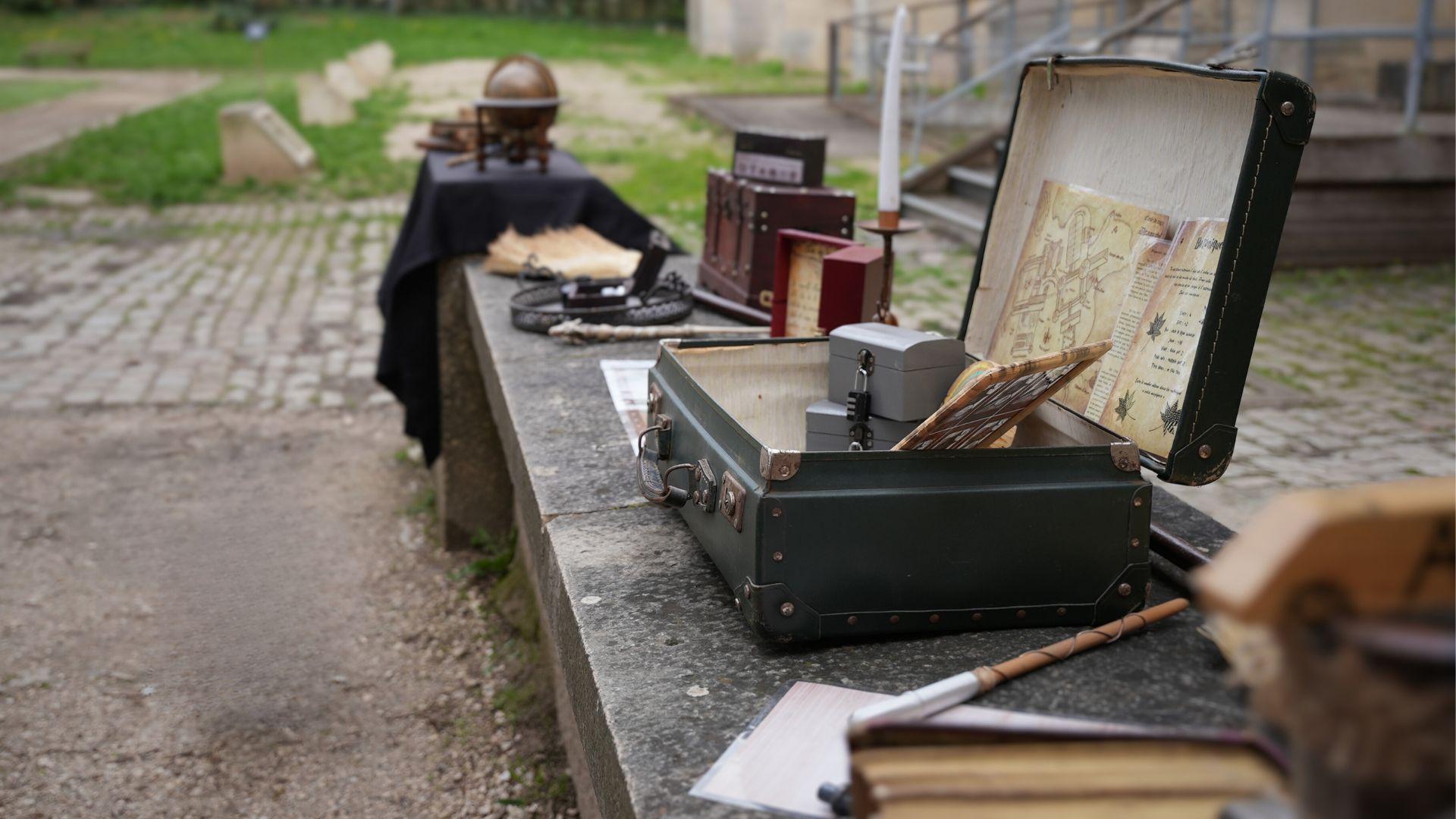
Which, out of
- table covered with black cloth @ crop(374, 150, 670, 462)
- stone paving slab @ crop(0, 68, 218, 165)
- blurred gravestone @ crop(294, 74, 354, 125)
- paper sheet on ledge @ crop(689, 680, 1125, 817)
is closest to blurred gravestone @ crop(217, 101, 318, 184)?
stone paving slab @ crop(0, 68, 218, 165)

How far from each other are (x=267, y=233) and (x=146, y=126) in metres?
6.33

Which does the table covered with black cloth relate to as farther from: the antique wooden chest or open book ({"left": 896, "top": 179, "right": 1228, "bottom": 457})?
open book ({"left": 896, "top": 179, "right": 1228, "bottom": 457})

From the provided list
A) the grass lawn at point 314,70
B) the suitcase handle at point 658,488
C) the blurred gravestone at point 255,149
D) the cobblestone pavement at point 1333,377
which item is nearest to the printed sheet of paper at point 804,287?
the suitcase handle at point 658,488

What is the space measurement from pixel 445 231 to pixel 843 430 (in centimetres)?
262

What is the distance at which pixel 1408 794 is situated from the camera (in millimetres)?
686

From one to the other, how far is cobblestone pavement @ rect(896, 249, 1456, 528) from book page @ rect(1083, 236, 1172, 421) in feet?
7.74

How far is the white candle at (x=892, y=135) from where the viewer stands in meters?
2.15

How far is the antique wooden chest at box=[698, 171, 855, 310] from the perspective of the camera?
315 centimetres

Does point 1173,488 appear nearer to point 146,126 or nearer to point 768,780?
point 768,780

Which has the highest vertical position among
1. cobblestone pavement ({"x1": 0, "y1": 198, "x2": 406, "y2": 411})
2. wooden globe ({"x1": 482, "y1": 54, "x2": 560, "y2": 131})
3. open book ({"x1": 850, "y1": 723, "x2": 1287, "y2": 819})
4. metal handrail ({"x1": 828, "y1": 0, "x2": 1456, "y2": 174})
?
metal handrail ({"x1": 828, "y1": 0, "x2": 1456, "y2": 174})

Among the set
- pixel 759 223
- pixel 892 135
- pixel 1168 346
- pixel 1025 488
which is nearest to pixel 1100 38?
pixel 759 223

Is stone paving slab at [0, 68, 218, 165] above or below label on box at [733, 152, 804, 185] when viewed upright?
below

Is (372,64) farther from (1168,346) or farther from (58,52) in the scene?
(1168,346)

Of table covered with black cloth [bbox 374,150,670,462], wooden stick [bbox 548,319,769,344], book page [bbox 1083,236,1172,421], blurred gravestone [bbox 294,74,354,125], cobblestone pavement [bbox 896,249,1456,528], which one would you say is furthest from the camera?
blurred gravestone [bbox 294,74,354,125]
